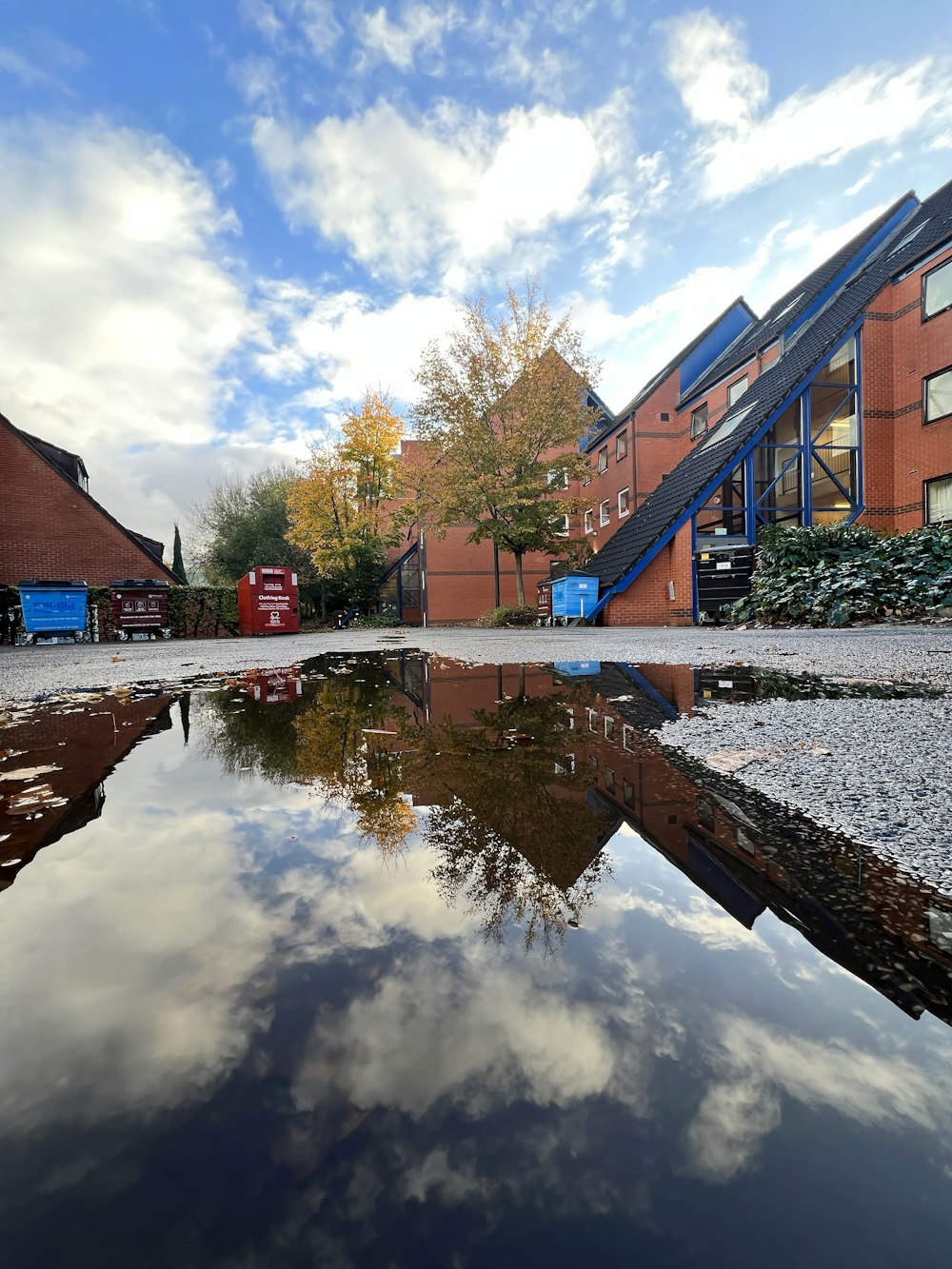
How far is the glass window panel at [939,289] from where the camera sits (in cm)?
1428

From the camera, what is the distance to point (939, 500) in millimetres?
14750

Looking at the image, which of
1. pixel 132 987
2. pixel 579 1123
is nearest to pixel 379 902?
pixel 132 987

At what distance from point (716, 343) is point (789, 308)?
5381 mm

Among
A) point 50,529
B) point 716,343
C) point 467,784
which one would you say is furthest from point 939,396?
point 50,529

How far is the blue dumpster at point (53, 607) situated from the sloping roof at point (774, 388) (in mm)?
14042

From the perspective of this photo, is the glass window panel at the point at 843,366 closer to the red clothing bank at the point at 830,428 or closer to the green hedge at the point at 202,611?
the red clothing bank at the point at 830,428

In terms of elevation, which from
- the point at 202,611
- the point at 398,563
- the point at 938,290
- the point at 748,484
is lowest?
the point at 202,611

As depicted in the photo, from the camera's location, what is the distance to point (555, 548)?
22.5 meters

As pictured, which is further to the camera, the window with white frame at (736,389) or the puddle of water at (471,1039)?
the window with white frame at (736,389)

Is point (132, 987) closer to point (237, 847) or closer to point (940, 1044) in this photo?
point (237, 847)

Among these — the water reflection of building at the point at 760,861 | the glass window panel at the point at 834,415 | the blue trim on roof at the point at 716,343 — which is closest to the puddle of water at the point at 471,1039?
the water reflection of building at the point at 760,861

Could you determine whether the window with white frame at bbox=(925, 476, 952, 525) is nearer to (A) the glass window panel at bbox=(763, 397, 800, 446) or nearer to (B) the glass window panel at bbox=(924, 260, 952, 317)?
(A) the glass window panel at bbox=(763, 397, 800, 446)

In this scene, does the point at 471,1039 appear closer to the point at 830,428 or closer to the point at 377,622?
the point at 830,428

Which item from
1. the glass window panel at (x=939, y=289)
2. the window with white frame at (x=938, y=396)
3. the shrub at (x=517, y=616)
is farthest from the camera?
the shrub at (x=517, y=616)
